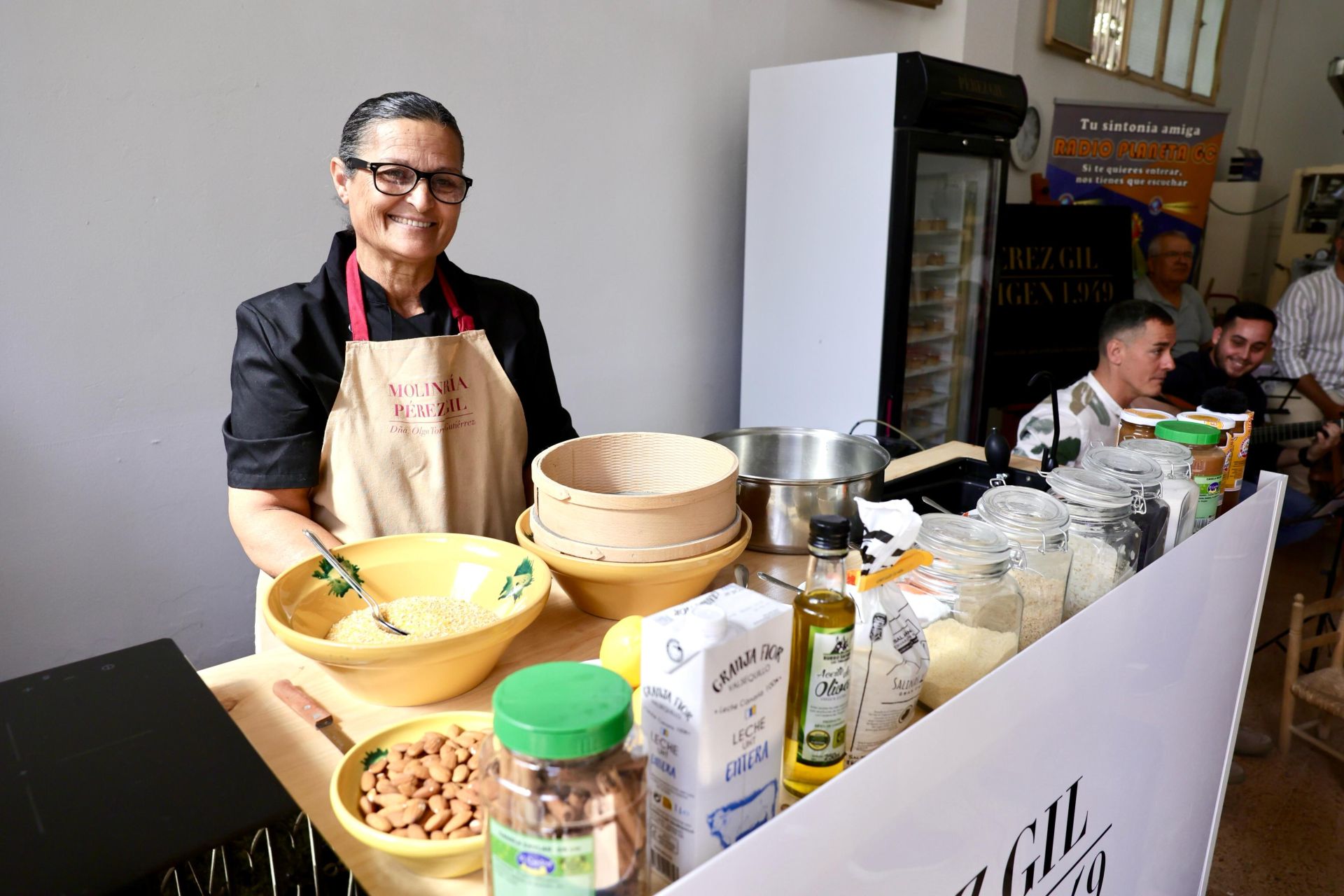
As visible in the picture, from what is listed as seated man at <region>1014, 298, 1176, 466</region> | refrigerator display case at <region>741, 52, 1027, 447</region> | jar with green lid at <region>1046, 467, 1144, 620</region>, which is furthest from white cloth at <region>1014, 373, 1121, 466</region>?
jar with green lid at <region>1046, 467, 1144, 620</region>

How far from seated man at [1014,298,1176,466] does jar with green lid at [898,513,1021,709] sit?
1.66m

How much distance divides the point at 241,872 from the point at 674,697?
358 millimetres

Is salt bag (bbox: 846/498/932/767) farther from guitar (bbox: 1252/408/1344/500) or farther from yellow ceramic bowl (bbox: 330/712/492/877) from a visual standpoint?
guitar (bbox: 1252/408/1344/500)

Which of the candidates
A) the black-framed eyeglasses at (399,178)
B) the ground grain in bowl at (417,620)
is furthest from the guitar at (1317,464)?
the ground grain in bowl at (417,620)

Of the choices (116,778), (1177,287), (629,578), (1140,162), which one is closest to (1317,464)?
(1177,287)

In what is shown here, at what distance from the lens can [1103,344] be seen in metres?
2.82

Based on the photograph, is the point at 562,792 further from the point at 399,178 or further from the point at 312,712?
the point at 399,178

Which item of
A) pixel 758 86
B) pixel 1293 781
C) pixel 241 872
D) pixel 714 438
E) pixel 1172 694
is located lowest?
pixel 1293 781

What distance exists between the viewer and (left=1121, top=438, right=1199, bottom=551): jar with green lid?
1.33 m

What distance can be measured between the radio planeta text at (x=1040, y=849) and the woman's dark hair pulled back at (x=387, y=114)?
1373 millimetres

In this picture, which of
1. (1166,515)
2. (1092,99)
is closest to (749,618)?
(1166,515)

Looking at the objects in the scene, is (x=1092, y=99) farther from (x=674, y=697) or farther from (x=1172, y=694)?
(x=674, y=697)

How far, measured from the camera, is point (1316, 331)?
4.61 meters

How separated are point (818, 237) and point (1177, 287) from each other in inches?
130
